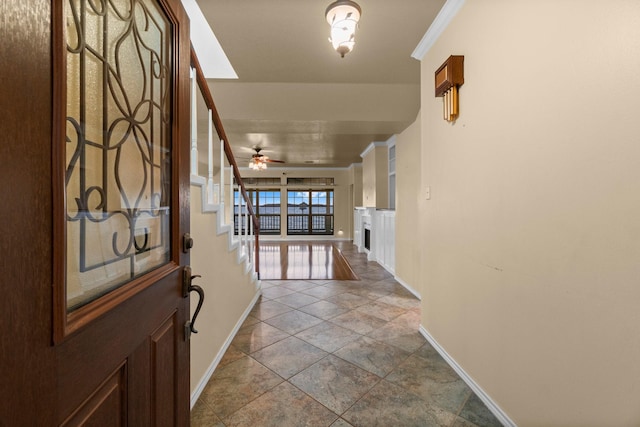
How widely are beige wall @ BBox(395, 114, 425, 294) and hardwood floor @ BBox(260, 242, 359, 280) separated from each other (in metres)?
0.88

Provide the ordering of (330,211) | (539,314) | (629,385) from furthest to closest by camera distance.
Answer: (330,211) → (539,314) → (629,385)

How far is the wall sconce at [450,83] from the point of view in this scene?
189 centimetres

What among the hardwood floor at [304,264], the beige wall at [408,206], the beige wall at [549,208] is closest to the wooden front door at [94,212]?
the beige wall at [549,208]

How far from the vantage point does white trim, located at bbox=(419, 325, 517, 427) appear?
153 centimetres

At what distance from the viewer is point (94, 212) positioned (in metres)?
0.69

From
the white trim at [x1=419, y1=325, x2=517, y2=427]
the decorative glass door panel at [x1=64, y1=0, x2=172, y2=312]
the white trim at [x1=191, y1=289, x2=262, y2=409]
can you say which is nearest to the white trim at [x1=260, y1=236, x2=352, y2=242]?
the white trim at [x1=191, y1=289, x2=262, y2=409]

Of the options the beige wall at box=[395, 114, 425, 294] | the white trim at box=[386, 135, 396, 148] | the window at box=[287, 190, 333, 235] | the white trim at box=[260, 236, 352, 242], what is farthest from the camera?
the window at box=[287, 190, 333, 235]

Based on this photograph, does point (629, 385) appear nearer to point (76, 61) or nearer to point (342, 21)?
point (76, 61)

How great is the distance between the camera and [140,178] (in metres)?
0.86

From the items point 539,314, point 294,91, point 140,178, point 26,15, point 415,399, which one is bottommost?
point 415,399

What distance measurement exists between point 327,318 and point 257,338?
775mm

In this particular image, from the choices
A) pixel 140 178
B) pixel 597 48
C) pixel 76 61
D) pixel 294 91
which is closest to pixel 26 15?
pixel 76 61

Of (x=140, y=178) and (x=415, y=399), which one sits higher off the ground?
(x=140, y=178)

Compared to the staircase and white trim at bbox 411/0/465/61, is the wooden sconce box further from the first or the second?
the staircase
